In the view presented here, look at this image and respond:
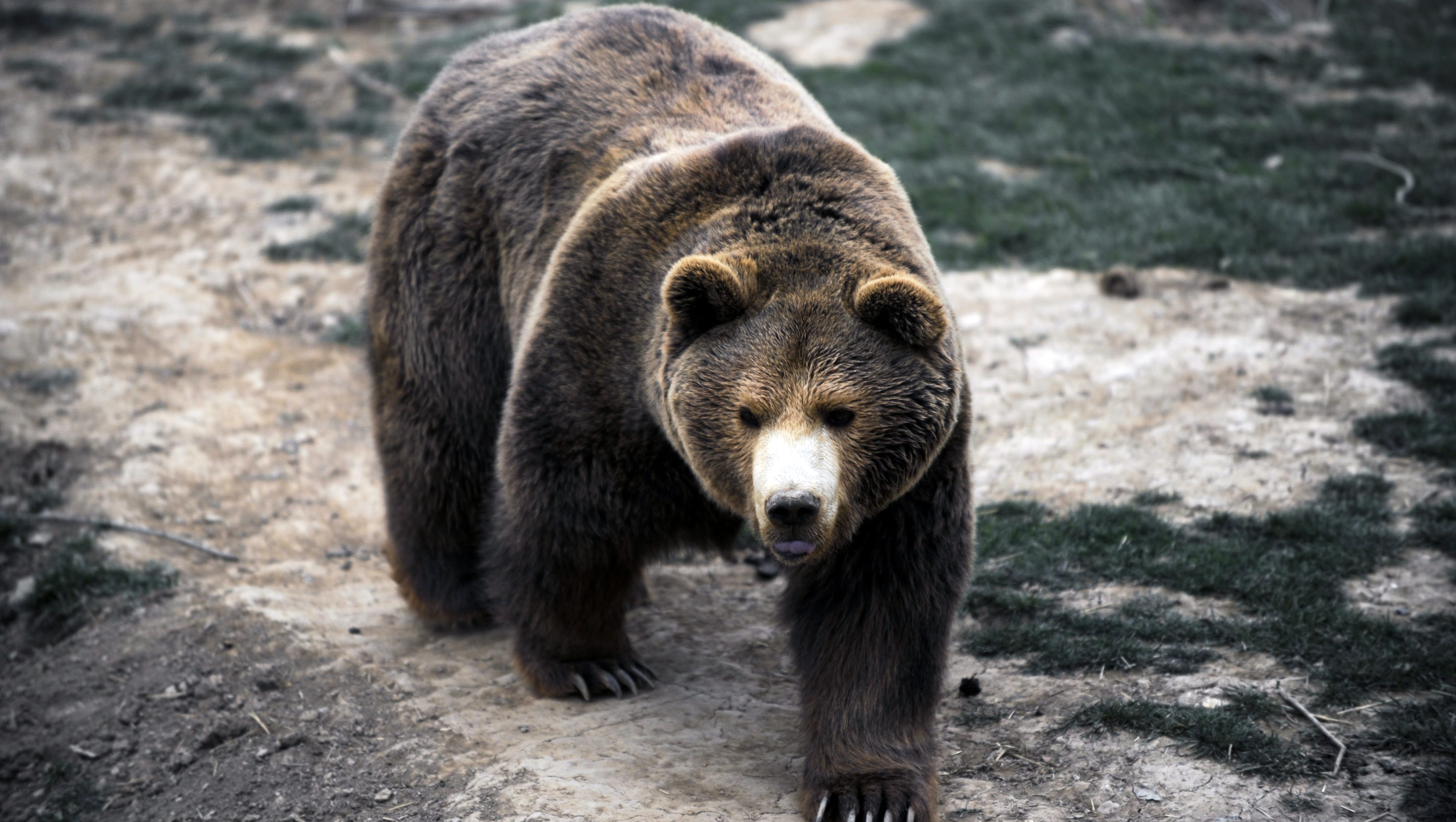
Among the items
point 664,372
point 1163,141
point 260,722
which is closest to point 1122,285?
point 1163,141

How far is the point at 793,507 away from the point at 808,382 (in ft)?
1.46

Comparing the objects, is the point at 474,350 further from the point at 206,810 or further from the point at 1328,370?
the point at 1328,370

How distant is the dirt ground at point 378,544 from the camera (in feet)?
14.6

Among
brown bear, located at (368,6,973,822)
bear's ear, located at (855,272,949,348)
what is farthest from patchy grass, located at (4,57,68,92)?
bear's ear, located at (855,272,949,348)

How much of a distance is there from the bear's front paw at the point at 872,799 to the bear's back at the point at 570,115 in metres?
2.38

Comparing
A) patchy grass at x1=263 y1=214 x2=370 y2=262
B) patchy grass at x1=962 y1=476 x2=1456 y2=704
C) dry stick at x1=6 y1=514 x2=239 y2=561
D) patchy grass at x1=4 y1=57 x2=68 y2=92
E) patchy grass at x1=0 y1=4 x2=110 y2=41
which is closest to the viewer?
patchy grass at x1=962 y1=476 x2=1456 y2=704

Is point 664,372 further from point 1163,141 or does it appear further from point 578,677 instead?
point 1163,141

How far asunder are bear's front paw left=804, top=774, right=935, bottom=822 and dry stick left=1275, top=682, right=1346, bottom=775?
1444 millimetres

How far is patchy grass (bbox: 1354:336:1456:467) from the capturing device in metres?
→ 6.32

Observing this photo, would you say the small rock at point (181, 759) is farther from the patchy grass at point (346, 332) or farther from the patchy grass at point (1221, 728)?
the patchy grass at point (346, 332)

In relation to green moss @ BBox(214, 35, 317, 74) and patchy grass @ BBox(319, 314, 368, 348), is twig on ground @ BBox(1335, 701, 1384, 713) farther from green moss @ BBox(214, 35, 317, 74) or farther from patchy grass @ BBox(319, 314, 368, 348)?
Result: green moss @ BBox(214, 35, 317, 74)

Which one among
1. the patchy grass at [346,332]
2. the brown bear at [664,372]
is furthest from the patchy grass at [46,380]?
the brown bear at [664,372]

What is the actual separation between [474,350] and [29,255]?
6.07 m

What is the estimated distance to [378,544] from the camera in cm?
695
